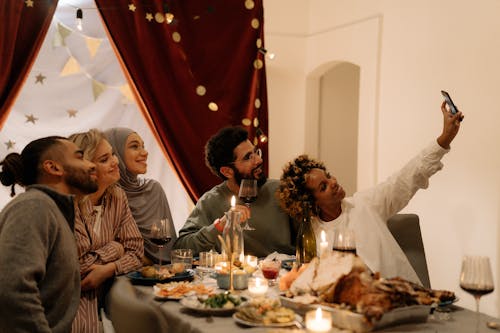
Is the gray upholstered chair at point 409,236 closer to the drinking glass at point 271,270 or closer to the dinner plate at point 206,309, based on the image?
the drinking glass at point 271,270

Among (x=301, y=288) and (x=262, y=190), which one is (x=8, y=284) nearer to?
(x=301, y=288)

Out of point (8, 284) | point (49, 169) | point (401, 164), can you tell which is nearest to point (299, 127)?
point (401, 164)

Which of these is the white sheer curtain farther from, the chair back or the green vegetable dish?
the green vegetable dish

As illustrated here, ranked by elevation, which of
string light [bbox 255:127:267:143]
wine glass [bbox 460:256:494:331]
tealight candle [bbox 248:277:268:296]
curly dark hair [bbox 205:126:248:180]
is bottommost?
tealight candle [bbox 248:277:268:296]

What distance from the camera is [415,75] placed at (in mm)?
4277

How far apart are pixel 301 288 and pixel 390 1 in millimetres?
3168

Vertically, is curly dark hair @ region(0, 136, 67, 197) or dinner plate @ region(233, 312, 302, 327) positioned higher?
curly dark hair @ region(0, 136, 67, 197)

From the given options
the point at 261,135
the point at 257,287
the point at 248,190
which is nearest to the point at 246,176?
the point at 248,190

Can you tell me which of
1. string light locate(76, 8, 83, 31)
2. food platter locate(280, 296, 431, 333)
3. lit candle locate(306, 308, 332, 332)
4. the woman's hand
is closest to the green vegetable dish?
food platter locate(280, 296, 431, 333)

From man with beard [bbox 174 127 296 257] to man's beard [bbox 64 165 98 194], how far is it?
87 cm

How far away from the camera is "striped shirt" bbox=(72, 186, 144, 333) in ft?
8.34

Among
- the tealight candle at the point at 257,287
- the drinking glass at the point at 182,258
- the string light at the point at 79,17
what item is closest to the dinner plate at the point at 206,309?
the tealight candle at the point at 257,287

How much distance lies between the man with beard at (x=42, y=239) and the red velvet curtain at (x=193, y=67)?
2.37 metres

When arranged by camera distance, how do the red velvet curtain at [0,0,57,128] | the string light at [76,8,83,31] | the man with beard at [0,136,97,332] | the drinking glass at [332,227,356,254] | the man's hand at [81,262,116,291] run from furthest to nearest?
the string light at [76,8,83,31] < the red velvet curtain at [0,0,57,128] < the man's hand at [81,262,116,291] < the drinking glass at [332,227,356,254] < the man with beard at [0,136,97,332]
